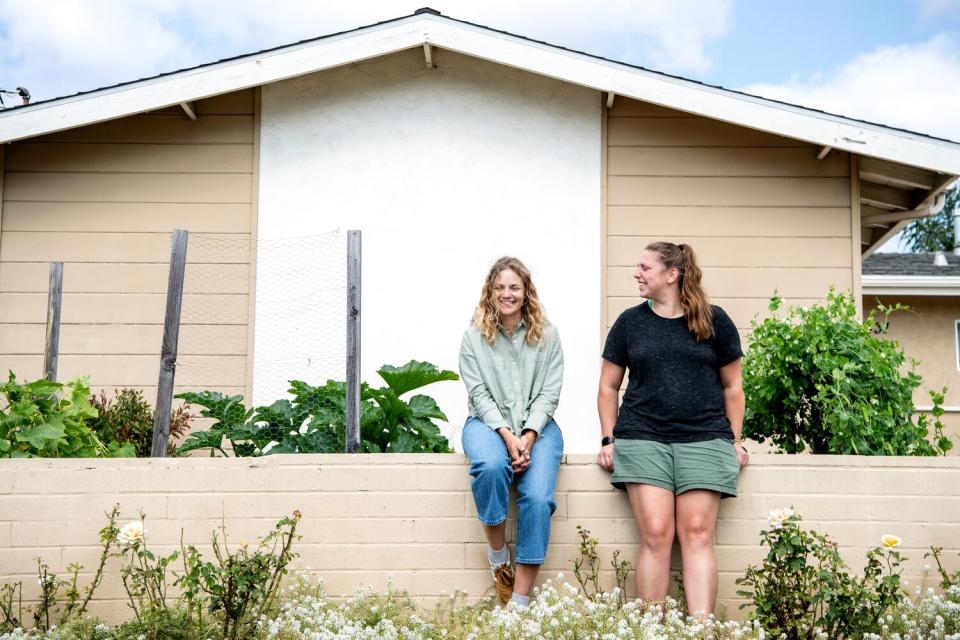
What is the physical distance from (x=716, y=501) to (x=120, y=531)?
7.98 feet

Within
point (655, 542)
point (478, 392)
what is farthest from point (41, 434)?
point (655, 542)

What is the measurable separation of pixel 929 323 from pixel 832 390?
28.6 feet

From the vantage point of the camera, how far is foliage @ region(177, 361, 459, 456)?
4340 millimetres

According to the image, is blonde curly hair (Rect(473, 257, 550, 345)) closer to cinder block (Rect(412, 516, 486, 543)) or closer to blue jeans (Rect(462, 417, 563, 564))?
blue jeans (Rect(462, 417, 563, 564))

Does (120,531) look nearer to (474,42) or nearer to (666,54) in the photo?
(474,42)

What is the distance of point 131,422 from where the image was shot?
A: 5578mm

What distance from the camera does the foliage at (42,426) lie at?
420 centimetres

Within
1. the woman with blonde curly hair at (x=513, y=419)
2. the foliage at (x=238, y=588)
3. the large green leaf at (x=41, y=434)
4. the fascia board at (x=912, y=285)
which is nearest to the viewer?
the foliage at (x=238, y=588)

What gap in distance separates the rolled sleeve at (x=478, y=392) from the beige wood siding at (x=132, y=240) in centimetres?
256

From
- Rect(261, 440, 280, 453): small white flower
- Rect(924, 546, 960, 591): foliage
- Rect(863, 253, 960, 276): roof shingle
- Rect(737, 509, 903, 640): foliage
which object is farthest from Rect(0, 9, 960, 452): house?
Rect(863, 253, 960, 276): roof shingle

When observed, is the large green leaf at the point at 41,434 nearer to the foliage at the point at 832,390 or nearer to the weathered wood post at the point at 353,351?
the weathered wood post at the point at 353,351

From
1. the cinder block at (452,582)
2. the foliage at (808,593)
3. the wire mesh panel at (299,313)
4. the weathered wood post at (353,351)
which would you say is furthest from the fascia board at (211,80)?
the foliage at (808,593)

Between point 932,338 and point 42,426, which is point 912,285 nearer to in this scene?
point 932,338

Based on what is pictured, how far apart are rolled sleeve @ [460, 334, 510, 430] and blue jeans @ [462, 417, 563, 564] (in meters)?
0.06
